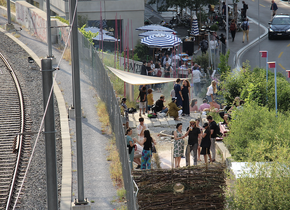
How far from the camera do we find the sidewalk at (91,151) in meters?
11.7

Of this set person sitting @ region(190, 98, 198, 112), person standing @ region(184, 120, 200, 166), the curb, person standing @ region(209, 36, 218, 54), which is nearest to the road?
person standing @ region(209, 36, 218, 54)

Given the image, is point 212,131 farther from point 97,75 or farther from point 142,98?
point 97,75

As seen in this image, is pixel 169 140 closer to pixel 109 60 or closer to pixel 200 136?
pixel 200 136

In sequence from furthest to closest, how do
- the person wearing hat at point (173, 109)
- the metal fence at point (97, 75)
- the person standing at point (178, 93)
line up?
the person standing at point (178, 93) < the person wearing hat at point (173, 109) < the metal fence at point (97, 75)

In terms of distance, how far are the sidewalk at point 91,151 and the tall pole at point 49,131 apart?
15.4ft

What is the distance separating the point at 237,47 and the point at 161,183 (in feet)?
74.3

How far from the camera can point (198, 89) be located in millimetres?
20000

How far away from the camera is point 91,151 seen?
47.2ft

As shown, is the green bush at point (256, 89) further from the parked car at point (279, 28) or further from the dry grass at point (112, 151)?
the parked car at point (279, 28)

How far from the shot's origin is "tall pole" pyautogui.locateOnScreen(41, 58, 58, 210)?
634cm

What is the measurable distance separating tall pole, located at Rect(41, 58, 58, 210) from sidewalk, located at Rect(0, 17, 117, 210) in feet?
15.4

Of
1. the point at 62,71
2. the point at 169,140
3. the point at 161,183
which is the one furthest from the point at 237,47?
the point at 161,183

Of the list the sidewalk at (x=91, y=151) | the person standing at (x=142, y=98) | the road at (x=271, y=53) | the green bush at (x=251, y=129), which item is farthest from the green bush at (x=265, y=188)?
the road at (x=271, y=53)

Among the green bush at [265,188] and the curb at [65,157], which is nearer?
the green bush at [265,188]
